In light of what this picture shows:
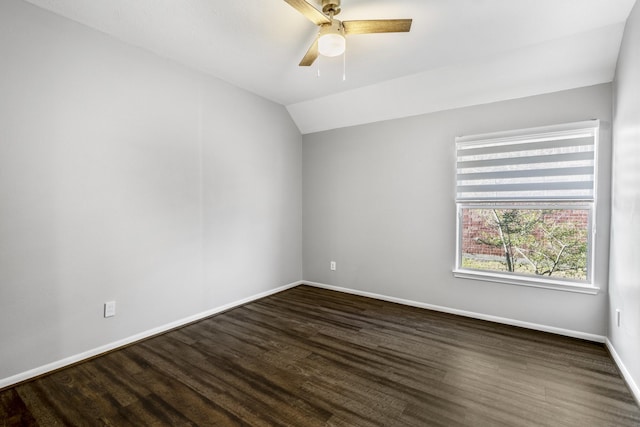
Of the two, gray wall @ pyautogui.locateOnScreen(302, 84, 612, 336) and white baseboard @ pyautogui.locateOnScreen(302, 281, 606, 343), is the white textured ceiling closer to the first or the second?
gray wall @ pyautogui.locateOnScreen(302, 84, 612, 336)

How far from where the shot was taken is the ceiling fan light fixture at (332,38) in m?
2.02

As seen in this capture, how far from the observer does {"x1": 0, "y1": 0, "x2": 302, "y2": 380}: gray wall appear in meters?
2.09

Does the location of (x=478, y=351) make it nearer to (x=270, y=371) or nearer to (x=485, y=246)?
(x=485, y=246)

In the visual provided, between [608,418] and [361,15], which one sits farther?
[361,15]

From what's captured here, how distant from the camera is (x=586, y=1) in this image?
80.2 inches

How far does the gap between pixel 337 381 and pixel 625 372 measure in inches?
80.1

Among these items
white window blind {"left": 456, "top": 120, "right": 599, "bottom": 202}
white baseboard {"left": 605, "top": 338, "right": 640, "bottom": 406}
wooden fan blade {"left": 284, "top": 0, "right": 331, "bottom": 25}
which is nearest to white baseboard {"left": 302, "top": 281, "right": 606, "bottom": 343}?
white baseboard {"left": 605, "top": 338, "right": 640, "bottom": 406}

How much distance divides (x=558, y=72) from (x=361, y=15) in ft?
6.31

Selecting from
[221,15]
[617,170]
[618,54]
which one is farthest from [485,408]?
[221,15]

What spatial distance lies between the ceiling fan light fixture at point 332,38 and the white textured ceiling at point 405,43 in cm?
24

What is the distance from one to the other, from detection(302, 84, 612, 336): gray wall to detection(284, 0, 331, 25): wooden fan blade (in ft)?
6.59

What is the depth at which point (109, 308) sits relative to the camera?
2.55 m

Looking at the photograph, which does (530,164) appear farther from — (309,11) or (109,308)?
(109,308)

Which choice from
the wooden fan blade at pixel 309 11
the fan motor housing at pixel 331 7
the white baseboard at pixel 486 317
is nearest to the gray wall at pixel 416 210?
the white baseboard at pixel 486 317
